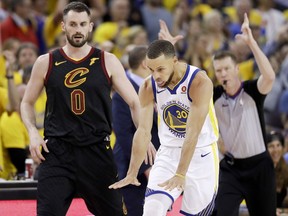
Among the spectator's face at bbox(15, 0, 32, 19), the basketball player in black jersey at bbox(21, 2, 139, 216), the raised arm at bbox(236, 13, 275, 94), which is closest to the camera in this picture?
the basketball player in black jersey at bbox(21, 2, 139, 216)

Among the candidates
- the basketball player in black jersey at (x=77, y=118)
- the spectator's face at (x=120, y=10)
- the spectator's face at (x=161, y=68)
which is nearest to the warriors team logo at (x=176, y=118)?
the spectator's face at (x=161, y=68)

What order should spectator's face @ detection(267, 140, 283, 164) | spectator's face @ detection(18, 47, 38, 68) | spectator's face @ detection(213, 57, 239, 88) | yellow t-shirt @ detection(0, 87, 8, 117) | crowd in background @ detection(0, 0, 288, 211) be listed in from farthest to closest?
crowd in background @ detection(0, 0, 288, 211) < spectator's face @ detection(18, 47, 38, 68) < yellow t-shirt @ detection(0, 87, 8, 117) < spectator's face @ detection(267, 140, 283, 164) < spectator's face @ detection(213, 57, 239, 88)

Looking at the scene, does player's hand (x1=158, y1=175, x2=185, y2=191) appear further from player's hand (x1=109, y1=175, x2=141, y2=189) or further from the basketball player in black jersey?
the basketball player in black jersey

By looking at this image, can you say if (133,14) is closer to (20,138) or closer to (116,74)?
(20,138)

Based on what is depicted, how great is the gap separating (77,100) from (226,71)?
1829 mm

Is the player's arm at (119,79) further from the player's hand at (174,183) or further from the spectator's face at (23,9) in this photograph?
the spectator's face at (23,9)

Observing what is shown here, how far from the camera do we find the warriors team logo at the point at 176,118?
721cm

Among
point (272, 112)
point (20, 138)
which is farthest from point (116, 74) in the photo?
point (272, 112)

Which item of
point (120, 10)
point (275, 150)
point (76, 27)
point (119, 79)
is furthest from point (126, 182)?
point (120, 10)

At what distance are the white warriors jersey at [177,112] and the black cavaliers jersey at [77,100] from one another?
478mm

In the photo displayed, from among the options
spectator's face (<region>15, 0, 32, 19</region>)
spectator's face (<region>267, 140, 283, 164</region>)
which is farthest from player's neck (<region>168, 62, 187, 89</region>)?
spectator's face (<region>15, 0, 32, 19</region>)

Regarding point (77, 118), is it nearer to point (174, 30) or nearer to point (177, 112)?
point (177, 112)

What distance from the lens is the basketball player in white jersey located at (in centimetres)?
693

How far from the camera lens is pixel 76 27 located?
7.43 meters
